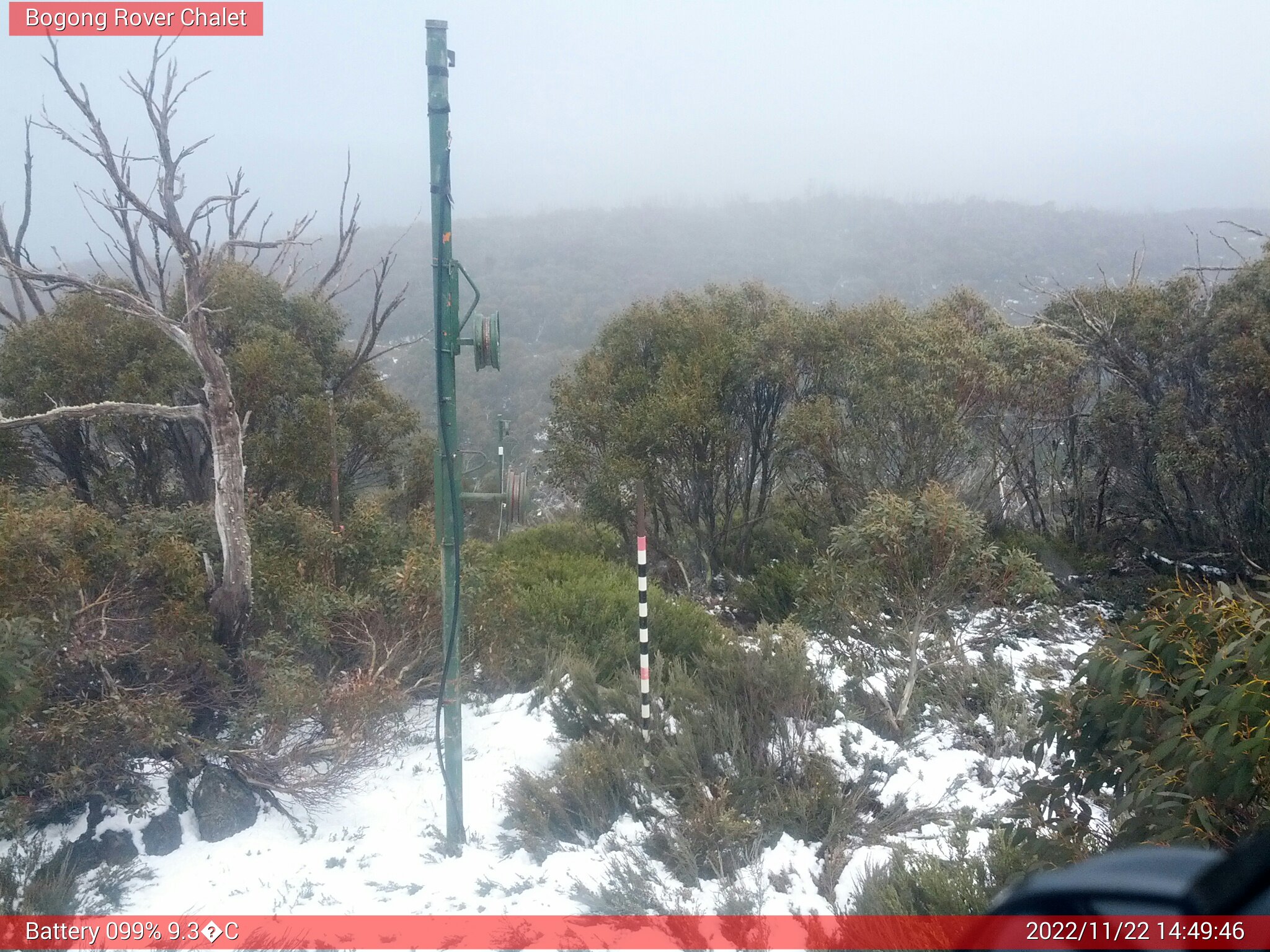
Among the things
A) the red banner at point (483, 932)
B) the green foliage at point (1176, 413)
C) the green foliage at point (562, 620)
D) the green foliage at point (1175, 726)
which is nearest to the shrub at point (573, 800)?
the red banner at point (483, 932)

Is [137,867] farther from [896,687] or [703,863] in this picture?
[896,687]

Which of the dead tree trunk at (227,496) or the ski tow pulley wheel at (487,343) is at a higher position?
the ski tow pulley wheel at (487,343)

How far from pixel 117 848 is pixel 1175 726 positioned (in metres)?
4.88

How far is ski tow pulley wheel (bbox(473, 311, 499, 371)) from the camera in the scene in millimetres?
4258

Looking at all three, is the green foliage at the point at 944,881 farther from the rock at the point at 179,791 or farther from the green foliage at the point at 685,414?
the green foliage at the point at 685,414

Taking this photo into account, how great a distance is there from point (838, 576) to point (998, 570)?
122cm

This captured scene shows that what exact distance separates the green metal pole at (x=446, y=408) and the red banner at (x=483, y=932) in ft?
2.61

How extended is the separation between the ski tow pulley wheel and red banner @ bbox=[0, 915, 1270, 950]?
→ 2.67 meters

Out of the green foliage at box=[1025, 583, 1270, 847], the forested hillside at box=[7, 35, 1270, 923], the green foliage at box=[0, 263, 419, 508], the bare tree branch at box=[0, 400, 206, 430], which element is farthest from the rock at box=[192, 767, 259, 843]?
the green foliage at box=[1025, 583, 1270, 847]

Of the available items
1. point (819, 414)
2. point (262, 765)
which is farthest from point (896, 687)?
point (262, 765)

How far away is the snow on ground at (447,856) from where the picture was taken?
3.94 meters

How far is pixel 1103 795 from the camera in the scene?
3.45 meters

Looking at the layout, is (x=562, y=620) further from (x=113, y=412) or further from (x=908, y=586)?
(x=113, y=412)

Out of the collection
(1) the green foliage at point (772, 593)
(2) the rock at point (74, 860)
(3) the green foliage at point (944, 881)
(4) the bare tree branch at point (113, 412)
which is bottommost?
(1) the green foliage at point (772, 593)
